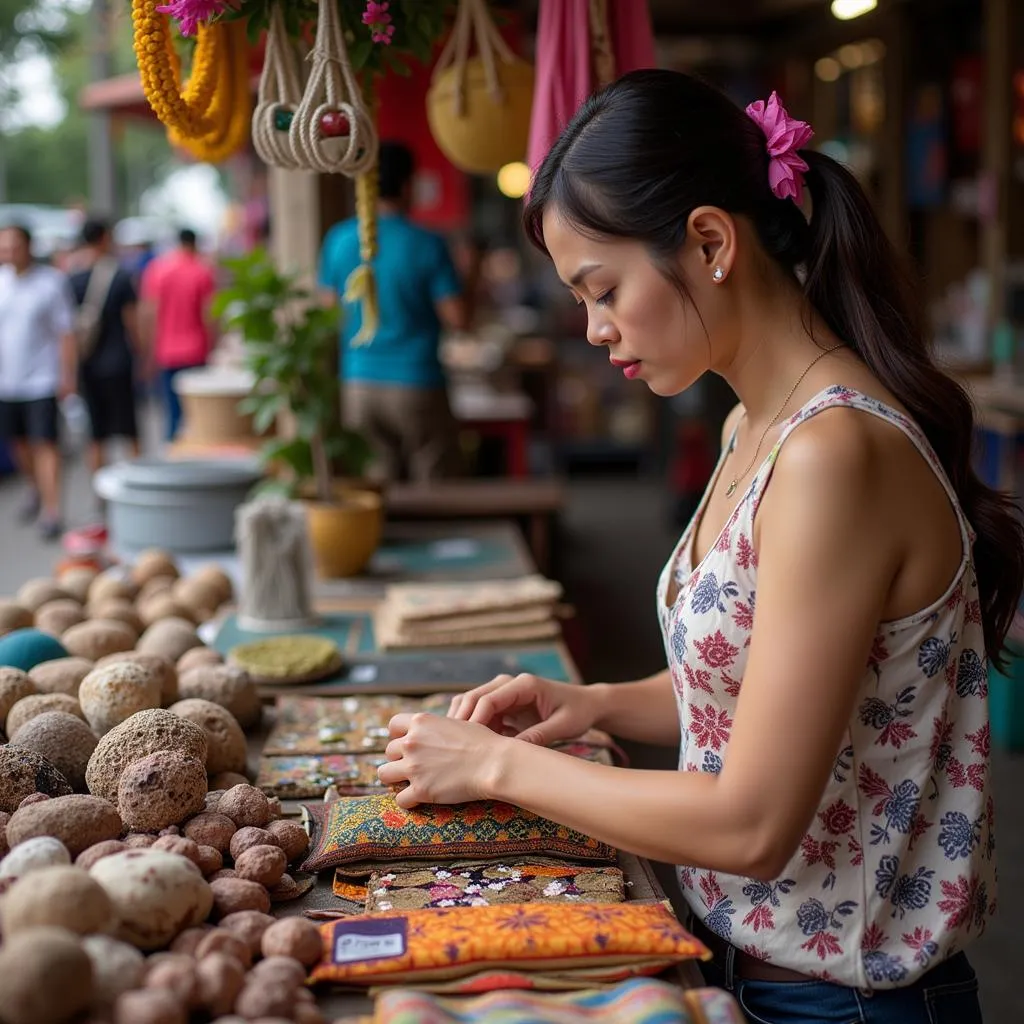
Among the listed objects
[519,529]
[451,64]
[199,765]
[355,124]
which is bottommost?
[519,529]

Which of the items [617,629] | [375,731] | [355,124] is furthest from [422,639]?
[617,629]

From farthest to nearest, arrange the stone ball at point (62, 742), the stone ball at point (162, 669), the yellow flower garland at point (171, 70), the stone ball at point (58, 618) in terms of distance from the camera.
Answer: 1. the stone ball at point (58, 618)
2. the stone ball at point (162, 669)
3. the yellow flower garland at point (171, 70)
4. the stone ball at point (62, 742)

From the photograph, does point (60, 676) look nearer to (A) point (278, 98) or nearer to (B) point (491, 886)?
(B) point (491, 886)

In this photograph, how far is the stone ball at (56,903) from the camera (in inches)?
40.4

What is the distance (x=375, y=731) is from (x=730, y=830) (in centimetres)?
91

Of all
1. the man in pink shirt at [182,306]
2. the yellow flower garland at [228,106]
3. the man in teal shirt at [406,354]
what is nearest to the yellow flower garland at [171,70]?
the yellow flower garland at [228,106]

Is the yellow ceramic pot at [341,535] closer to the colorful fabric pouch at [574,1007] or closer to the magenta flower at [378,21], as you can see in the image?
the magenta flower at [378,21]

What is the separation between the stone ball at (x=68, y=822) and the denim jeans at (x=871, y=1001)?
70 cm

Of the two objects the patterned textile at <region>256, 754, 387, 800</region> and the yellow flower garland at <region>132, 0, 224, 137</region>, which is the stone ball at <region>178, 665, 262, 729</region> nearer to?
the patterned textile at <region>256, 754, 387, 800</region>

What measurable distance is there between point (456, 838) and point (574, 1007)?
1.09ft

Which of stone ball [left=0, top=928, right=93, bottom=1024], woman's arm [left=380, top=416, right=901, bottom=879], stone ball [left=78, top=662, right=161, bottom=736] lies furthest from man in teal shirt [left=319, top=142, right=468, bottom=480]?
stone ball [left=0, top=928, right=93, bottom=1024]

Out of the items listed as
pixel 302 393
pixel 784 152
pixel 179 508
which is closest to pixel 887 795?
pixel 784 152

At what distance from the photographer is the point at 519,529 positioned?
392cm

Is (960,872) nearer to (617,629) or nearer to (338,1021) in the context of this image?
(338,1021)
